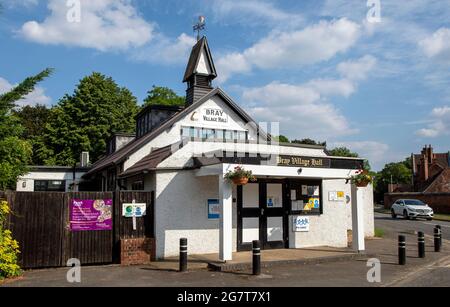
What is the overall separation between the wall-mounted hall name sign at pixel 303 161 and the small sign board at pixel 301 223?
254 centimetres

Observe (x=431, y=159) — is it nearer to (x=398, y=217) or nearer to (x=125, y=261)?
(x=398, y=217)

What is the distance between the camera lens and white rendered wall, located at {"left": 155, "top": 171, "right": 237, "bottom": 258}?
44.0ft

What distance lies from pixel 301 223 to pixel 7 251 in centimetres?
993

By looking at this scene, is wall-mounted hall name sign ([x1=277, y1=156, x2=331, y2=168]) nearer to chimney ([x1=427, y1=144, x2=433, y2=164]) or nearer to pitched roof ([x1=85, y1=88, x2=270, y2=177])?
pitched roof ([x1=85, y1=88, x2=270, y2=177])

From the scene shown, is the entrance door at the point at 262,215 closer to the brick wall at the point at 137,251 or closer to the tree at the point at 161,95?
the brick wall at the point at 137,251

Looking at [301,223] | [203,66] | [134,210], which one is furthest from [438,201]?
[134,210]

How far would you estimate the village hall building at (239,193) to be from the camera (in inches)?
523

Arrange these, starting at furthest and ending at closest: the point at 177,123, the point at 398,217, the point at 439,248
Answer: the point at 398,217 → the point at 177,123 → the point at 439,248

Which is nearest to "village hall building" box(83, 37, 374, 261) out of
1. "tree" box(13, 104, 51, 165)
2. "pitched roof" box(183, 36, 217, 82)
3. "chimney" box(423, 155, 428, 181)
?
"pitched roof" box(183, 36, 217, 82)

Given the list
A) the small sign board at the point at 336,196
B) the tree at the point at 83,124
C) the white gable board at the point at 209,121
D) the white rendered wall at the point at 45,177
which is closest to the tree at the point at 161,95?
the tree at the point at 83,124

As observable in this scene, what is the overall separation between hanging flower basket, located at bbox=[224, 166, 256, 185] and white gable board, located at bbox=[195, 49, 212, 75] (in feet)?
38.5

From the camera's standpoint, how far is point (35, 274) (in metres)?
11.0
